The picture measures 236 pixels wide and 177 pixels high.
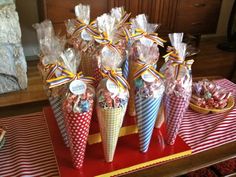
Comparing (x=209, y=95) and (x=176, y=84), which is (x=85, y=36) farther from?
(x=209, y=95)

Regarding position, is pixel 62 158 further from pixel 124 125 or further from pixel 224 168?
pixel 224 168

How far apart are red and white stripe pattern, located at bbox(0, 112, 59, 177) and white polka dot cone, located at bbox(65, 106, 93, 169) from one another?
0.32ft

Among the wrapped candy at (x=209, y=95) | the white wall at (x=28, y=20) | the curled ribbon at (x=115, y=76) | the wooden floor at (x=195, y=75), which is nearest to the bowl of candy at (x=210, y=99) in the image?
the wrapped candy at (x=209, y=95)

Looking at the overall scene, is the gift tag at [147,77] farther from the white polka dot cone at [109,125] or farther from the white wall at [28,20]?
the white wall at [28,20]

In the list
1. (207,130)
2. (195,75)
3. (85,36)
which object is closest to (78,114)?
(85,36)

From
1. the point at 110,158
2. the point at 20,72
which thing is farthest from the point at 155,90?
the point at 20,72

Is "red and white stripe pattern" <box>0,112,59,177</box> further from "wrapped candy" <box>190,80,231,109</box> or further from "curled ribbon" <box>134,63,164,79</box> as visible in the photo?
"wrapped candy" <box>190,80,231,109</box>

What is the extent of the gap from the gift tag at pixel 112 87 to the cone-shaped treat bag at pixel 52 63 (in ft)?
0.46

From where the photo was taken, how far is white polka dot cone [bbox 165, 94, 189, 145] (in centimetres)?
93

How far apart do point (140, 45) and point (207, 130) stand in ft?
1.52

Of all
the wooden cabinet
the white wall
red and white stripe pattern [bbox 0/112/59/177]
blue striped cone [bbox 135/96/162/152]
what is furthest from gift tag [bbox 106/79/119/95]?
the white wall

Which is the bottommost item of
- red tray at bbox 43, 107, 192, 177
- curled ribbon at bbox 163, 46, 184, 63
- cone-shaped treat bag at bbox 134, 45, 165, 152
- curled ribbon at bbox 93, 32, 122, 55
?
red tray at bbox 43, 107, 192, 177

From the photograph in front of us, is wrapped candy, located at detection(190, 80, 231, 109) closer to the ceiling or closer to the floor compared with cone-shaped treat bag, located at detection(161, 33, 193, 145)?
closer to the floor

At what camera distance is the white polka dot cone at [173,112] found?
933 mm
